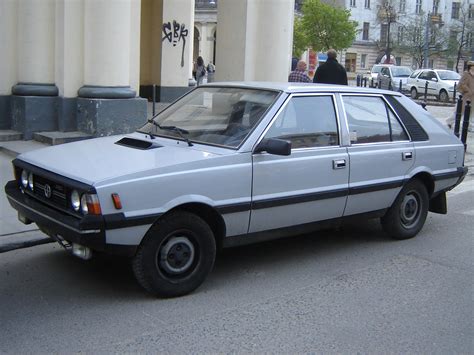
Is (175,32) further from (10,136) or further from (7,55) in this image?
(10,136)

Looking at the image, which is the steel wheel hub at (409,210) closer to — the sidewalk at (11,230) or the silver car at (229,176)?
the silver car at (229,176)

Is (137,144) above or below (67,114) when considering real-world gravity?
above

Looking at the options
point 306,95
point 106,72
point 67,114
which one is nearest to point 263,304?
point 306,95

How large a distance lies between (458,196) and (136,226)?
6.28m

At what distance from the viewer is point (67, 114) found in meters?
10.8

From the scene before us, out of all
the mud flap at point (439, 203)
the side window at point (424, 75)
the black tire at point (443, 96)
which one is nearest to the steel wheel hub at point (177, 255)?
the mud flap at point (439, 203)

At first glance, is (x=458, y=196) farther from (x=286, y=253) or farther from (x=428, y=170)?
(x=286, y=253)


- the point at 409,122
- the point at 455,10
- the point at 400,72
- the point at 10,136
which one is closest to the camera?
the point at 409,122

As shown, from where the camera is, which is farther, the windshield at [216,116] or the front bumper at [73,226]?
the windshield at [216,116]

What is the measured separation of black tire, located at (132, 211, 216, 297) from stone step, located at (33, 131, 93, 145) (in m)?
5.98

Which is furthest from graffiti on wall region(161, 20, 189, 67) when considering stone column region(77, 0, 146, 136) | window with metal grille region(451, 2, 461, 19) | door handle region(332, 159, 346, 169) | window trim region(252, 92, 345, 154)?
window with metal grille region(451, 2, 461, 19)

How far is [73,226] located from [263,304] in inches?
61.3

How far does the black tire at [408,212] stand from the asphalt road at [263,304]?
22 centimetres

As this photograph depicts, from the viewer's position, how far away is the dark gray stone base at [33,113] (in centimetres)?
1077
